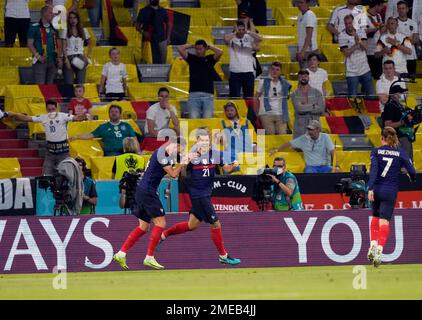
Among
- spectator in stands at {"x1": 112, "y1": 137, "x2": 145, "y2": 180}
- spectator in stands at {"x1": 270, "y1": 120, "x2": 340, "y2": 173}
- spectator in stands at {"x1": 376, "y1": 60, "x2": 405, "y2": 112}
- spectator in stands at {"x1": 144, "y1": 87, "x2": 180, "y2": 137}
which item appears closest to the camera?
spectator in stands at {"x1": 112, "y1": 137, "x2": 145, "y2": 180}

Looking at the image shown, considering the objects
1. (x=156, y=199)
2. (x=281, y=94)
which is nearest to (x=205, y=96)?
(x=281, y=94)

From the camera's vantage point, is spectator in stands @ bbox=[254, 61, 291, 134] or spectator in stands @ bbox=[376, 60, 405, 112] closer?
spectator in stands @ bbox=[254, 61, 291, 134]

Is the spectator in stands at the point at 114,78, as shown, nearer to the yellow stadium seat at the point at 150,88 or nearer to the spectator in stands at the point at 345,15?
the yellow stadium seat at the point at 150,88

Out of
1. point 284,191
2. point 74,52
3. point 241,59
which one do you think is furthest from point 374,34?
point 284,191

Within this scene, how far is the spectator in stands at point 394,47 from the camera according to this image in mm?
23516

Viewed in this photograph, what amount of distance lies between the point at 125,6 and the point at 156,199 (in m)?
8.73

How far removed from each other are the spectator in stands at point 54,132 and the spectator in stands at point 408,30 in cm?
718

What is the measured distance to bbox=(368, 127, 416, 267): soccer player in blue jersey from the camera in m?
16.9

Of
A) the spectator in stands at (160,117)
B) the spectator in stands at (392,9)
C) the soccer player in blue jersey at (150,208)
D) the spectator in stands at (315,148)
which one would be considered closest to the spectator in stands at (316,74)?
the spectator in stands at (315,148)

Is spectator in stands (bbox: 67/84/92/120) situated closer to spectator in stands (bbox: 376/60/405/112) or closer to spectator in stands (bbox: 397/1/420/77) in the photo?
spectator in stands (bbox: 376/60/405/112)

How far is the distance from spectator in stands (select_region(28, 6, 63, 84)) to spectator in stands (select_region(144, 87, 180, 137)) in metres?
2.53

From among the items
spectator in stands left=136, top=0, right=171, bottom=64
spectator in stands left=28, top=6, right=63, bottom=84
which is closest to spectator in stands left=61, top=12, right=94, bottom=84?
spectator in stands left=28, top=6, right=63, bottom=84

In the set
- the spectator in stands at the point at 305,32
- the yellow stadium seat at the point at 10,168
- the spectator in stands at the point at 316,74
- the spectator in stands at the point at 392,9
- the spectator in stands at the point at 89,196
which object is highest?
the spectator in stands at the point at 392,9

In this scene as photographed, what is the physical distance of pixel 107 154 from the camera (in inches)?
819
